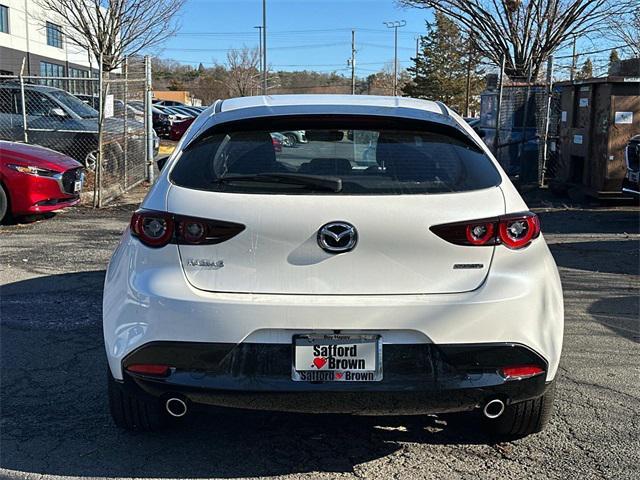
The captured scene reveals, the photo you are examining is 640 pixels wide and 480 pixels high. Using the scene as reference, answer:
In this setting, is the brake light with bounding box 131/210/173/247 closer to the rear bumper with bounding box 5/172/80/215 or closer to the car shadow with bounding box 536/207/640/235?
the rear bumper with bounding box 5/172/80/215

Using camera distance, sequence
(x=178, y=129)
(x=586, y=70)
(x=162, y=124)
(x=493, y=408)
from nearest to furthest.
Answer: (x=493, y=408), (x=586, y=70), (x=178, y=129), (x=162, y=124)

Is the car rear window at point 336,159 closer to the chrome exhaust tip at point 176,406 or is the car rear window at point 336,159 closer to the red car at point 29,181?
the chrome exhaust tip at point 176,406

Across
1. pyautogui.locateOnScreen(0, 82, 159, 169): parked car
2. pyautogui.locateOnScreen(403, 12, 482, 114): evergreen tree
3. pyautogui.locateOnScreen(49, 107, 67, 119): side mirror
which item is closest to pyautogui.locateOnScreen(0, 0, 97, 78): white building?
pyautogui.locateOnScreen(403, 12, 482, 114): evergreen tree

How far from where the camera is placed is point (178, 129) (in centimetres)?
2811

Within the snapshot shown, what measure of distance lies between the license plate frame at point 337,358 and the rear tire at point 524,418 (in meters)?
0.83

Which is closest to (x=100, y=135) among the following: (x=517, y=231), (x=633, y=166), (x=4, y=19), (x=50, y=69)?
(x=633, y=166)

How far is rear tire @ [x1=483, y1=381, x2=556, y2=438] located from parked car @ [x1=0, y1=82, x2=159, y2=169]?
10388 millimetres

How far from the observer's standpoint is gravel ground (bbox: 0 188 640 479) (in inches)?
129

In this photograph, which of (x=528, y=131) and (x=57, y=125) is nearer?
(x=57, y=125)

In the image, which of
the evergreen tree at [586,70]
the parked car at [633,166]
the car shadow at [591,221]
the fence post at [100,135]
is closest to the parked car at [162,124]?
the evergreen tree at [586,70]

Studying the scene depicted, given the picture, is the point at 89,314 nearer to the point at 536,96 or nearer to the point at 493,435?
the point at 493,435

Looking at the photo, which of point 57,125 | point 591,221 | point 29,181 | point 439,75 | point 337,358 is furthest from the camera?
point 439,75

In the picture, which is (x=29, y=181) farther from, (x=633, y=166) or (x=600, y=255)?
(x=633, y=166)

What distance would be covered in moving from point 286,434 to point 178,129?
84.1 ft
